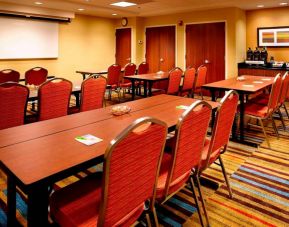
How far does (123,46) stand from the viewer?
9.05 metres

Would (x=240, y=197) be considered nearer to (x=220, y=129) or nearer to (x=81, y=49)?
(x=220, y=129)

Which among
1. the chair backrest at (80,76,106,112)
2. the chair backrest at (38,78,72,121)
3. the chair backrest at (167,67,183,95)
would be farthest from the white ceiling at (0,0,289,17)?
the chair backrest at (38,78,72,121)

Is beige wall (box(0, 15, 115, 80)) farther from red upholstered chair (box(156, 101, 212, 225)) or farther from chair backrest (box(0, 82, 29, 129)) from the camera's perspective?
red upholstered chair (box(156, 101, 212, 225))

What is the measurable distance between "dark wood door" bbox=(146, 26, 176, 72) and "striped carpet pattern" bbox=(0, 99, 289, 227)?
214 inches

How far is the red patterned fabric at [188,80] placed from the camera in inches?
203

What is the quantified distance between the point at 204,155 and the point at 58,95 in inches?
69.7

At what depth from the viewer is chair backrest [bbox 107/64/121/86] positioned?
5859mm

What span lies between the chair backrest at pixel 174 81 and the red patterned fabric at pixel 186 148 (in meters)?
3.27

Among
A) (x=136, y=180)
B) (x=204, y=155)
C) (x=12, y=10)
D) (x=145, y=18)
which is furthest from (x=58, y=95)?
(x=145, y=18)

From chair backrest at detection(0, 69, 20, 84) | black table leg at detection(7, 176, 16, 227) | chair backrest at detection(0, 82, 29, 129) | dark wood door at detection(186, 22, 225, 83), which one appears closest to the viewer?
black table leg at detection(7, 176, 16, 227)

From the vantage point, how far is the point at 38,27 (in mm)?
7227

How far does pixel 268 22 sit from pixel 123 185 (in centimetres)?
717

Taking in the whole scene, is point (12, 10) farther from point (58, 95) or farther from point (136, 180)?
point (136, 180)

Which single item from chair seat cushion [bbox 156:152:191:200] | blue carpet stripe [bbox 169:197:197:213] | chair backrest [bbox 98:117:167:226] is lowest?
blue carpet stripe [bbox 169:197:197:213]
